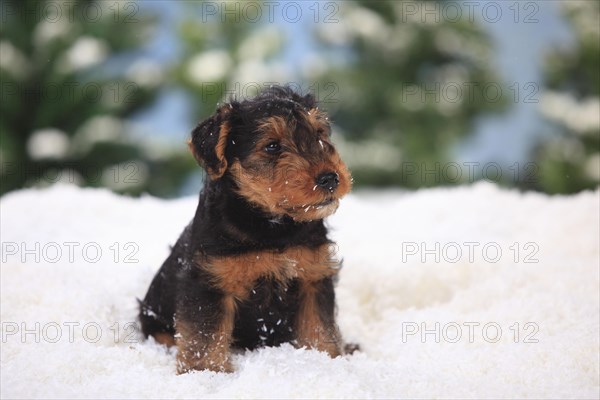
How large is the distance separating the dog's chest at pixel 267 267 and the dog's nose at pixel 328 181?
0.44 m

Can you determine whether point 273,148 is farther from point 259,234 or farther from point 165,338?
point 165,338

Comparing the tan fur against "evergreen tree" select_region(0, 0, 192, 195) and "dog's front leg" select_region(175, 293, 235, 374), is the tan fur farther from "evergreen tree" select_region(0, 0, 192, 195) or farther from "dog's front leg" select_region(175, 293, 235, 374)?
"evergreen tree" select_region(0, 0, 192, 195)

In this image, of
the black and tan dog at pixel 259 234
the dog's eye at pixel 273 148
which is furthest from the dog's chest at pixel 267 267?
the dog's eye at pixel 273 148

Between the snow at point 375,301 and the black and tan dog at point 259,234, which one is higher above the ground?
the black and tan dog at point 259,234

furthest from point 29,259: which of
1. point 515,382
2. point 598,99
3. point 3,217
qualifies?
point 598,99

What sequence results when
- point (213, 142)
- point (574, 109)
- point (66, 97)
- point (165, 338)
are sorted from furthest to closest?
point (574, 109) → point (66, 97) → point (165, 338) → point (213, 142)

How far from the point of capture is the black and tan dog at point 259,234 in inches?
137

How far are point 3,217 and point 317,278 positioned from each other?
2.99 meters

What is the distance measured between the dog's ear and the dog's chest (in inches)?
18.1

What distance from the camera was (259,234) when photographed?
3.60 meters

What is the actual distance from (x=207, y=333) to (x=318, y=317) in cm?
63

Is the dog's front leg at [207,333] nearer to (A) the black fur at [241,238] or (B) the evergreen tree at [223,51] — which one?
(A) the black fur at [241,238]

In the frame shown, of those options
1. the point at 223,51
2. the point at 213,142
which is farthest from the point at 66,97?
the point at 213,142

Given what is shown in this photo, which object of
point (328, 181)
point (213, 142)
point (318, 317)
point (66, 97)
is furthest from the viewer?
point (66, 97)
